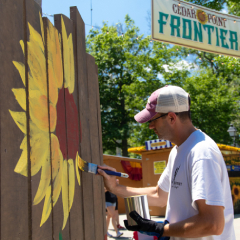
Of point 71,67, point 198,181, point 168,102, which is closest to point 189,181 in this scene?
point 198,181

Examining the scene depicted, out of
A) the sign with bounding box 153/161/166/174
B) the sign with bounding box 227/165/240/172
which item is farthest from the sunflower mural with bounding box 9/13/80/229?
the sign with bounding box 227/165/240/172

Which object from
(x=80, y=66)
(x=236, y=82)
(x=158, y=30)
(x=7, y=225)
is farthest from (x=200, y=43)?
(x=236, y=82)

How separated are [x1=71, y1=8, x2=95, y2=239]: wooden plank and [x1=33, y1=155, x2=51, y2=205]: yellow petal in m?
0.59

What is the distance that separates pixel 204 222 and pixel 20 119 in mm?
1144

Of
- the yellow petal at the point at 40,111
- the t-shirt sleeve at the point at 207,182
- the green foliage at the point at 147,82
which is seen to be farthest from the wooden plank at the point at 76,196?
the green foliage at the point at 147,82

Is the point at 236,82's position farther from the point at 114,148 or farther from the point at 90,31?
the point at 90,31

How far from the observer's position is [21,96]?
1570mm

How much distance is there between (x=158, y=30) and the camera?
6.12 metres

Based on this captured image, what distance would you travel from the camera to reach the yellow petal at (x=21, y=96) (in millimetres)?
1522

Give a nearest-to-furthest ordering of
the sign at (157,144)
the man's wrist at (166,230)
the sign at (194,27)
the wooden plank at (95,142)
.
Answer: the man's wrist at (166,230) < the wooden plank at (95,142) < the sign at (194,27) < the sign at (157,144)

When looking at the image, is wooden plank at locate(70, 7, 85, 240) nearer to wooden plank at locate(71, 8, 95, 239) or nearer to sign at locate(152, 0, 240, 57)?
wooden plank at locate(71, 8, 95, 239)

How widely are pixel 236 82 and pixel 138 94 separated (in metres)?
7.89

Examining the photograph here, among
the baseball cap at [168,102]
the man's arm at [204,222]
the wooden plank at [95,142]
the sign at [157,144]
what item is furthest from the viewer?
the sign at [157,144]

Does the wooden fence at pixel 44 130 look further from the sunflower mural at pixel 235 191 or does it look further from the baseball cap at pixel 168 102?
the sunflower mural at pixel 235 191
